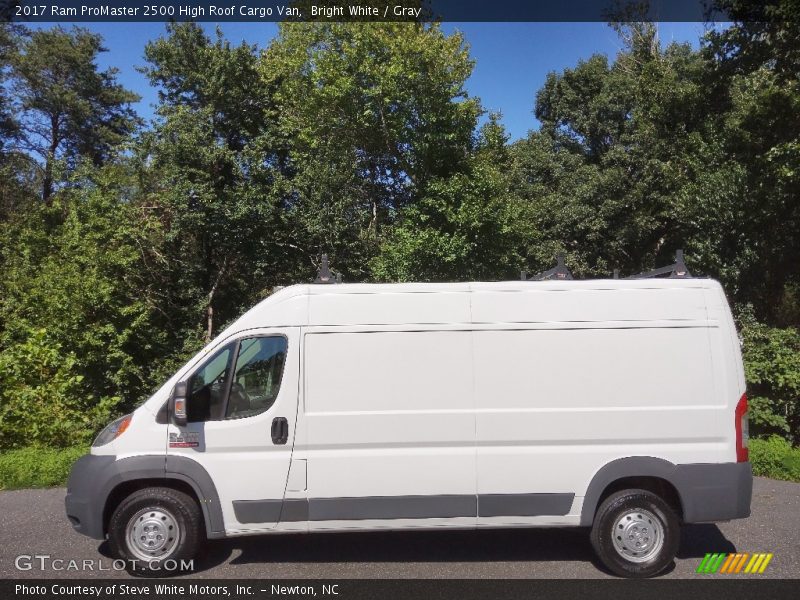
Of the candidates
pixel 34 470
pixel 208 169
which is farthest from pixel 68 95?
pixel 34 470

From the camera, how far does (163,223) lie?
673 inches

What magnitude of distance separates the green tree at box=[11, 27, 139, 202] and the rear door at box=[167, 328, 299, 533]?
2737 centimetres

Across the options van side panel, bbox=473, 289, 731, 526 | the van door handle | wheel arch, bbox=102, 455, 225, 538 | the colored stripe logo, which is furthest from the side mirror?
the colored stripe logo

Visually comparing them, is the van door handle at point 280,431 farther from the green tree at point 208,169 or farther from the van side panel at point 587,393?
the green tree at point 208,169

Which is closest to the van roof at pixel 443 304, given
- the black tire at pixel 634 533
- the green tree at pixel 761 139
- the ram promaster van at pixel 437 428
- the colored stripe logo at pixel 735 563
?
the ram promaster van at pixel 437 428

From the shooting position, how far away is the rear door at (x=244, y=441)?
5.11 meters

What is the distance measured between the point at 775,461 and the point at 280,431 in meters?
6.64

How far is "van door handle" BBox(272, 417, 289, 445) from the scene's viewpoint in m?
5.11

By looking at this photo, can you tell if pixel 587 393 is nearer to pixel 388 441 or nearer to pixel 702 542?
pixel 388 441

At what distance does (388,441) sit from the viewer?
5.12 metres

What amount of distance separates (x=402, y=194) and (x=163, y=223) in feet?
20.3
